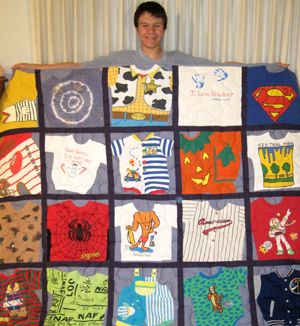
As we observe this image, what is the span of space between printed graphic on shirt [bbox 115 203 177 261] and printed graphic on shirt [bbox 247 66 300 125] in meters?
0.66

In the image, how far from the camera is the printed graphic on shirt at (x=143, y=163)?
194cm

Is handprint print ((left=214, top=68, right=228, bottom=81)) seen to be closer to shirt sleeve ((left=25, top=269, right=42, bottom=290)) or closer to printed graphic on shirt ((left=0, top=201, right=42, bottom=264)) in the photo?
printed graphic on shirt ((left=0, top=201, right=42, bottom=264))

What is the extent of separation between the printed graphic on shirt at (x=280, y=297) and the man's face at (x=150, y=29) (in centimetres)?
136

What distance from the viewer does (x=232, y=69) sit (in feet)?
6.63

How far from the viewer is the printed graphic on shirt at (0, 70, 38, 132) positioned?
6.47 ft

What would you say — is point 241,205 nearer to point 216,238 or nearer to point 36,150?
point 216,238

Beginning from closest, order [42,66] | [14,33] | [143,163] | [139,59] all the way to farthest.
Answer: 1. [143,163]
2. [42,66]
3. [139,59]
4. [14,33]

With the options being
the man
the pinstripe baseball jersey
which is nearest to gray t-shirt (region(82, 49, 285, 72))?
the man

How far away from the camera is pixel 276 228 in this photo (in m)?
1.93

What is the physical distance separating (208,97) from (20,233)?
3.86 ft

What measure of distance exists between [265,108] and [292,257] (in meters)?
0.77

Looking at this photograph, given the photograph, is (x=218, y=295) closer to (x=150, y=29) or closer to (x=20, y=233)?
(x=20, y=233)

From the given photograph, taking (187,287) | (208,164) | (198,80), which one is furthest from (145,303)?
(198,80)

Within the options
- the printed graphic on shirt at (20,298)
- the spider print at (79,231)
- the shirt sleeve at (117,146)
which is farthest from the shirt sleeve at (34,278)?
the shirt sleeve at (117,146)
